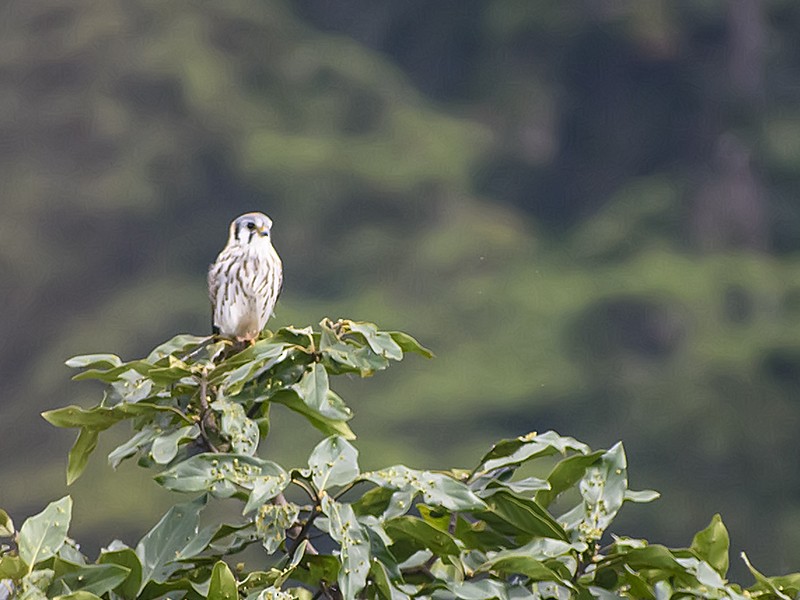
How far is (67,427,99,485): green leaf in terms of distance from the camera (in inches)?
33.8

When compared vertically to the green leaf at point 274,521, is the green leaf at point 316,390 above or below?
above

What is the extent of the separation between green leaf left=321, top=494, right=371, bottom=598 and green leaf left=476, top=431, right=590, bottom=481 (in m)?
0.14

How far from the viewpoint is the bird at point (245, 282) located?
6.19 feet

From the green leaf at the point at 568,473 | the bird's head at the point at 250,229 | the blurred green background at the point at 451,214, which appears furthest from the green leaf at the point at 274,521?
the blurred green background at the point at 451,214

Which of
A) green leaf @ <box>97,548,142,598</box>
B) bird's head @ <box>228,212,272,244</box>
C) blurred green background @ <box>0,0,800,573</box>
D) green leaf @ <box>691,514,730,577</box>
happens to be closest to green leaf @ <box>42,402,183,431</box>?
green leaf @ <box>97,548,142,598</box>

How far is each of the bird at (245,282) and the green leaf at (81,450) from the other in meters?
0.95

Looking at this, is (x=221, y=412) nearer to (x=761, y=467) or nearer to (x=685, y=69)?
(x=761, y=467)

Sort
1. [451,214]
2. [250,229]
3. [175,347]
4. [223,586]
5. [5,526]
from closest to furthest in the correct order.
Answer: [223,586]
[5,526]
[175,347]
[250,229]
[451,214]

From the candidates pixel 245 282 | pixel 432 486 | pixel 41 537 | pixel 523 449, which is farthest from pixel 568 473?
pixel 245 282

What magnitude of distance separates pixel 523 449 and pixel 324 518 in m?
0.16

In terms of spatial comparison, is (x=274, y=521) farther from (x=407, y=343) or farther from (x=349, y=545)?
(x=407, y=343)

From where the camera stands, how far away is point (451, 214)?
10.6 feet

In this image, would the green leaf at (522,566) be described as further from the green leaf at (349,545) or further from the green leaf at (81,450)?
the green leaf at (81,450)

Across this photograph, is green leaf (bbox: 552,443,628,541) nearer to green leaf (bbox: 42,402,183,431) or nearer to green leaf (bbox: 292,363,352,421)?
green leaf (bbox: 292,363,352,421)
